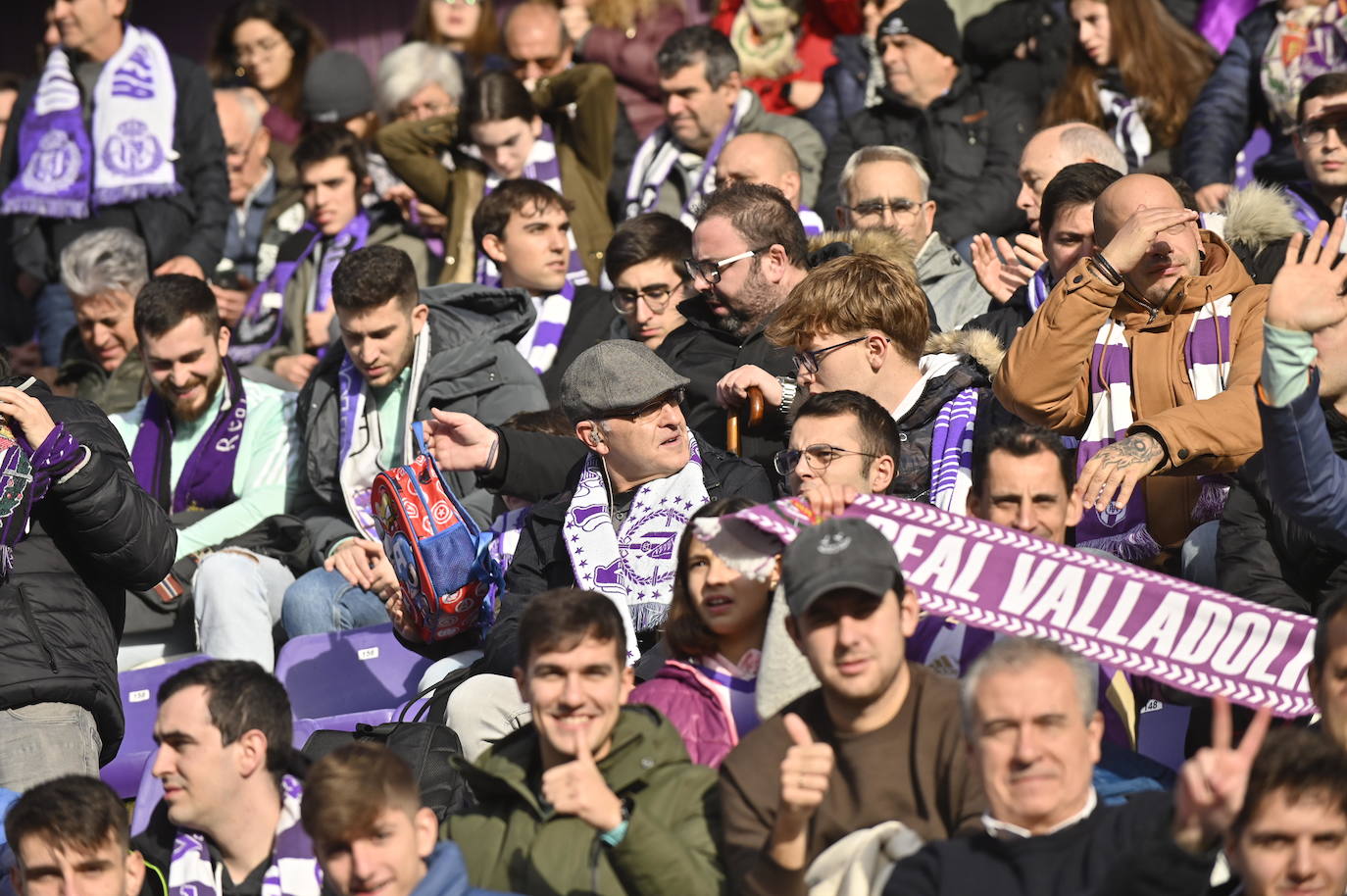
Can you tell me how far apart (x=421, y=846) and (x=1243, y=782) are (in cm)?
180

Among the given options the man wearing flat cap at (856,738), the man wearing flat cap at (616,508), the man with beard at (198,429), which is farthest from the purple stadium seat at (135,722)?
the man wearing flat cap at (856,738)

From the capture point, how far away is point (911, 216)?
791 centimetres

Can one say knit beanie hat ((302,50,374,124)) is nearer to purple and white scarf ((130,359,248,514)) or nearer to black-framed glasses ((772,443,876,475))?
purple and white scarf ((130,359,248,514))

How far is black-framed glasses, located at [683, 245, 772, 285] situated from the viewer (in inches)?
285

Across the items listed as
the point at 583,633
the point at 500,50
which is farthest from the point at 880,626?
the point at 500,50

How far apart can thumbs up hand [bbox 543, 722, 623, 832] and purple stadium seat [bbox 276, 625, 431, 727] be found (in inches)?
100

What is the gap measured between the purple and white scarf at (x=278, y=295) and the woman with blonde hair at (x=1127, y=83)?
10.8ft

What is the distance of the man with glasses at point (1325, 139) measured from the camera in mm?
7227

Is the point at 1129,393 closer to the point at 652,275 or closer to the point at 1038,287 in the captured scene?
the point at 1038,287

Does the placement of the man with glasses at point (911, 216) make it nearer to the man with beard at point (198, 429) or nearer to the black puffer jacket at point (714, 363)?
the black puffer jacket at point (714, 363)

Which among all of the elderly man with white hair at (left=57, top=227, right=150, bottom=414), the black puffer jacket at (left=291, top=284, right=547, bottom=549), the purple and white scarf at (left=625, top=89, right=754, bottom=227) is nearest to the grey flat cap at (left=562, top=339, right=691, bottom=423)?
the black puffer jacket at (left=291, top=284, right=547, bottom=549)

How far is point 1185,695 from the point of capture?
17.5 ft

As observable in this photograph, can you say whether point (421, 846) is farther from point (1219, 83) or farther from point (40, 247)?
point (40, 247)

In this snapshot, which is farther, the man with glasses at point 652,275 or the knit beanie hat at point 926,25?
the knit beanie hat at point 926,25
